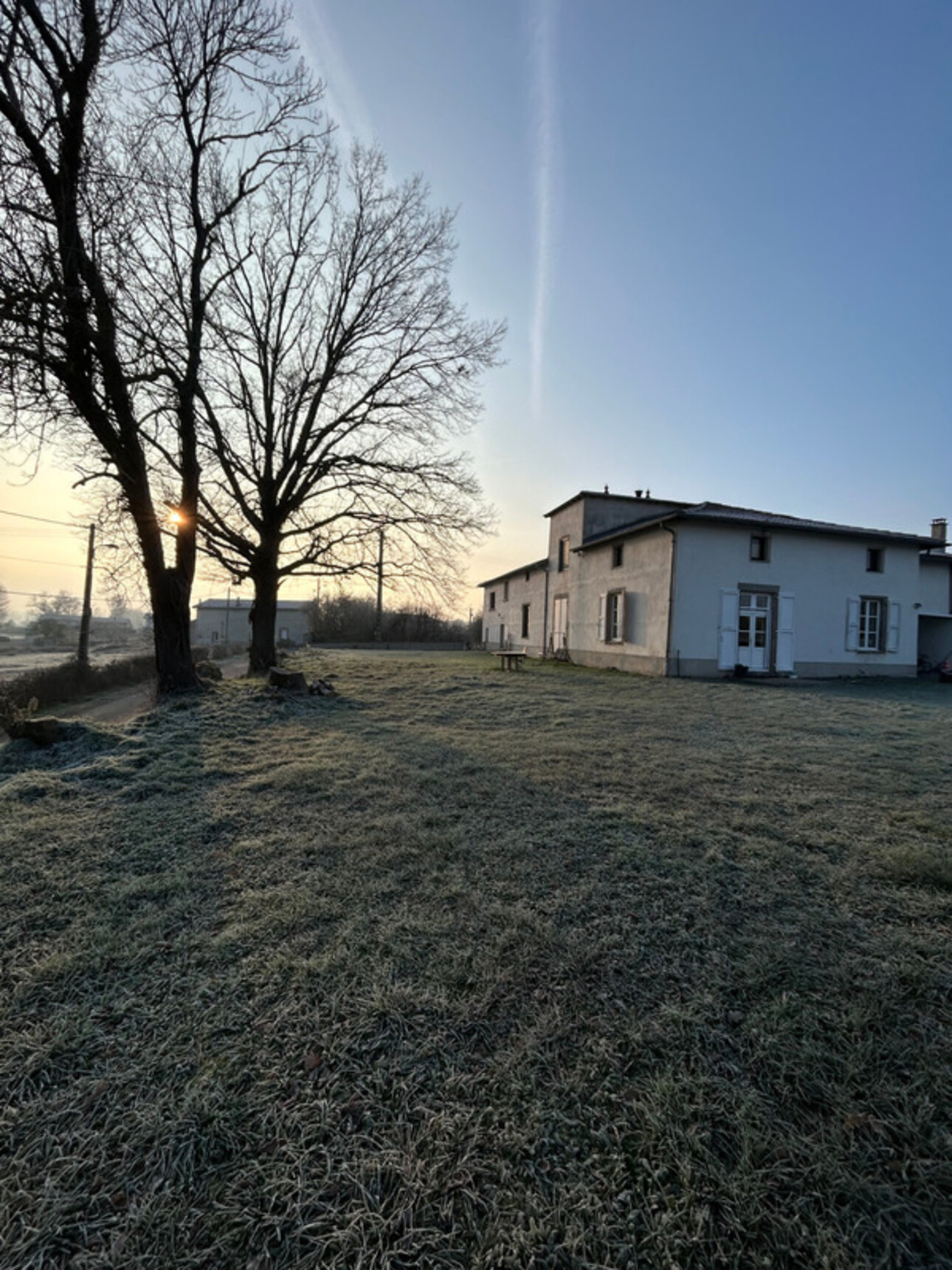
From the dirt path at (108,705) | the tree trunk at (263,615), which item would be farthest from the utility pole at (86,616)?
the tree trunk at (263,615)

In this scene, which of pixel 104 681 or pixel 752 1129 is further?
pixel 104 681

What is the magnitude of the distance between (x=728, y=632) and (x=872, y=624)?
5.83m

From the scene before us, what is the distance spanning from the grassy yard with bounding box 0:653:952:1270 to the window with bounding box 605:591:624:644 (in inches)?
530

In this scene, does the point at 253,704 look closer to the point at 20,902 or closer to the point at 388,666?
the point at 20,902

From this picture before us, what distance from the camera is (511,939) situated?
8.14 ft

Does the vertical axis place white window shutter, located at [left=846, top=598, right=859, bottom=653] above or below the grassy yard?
above

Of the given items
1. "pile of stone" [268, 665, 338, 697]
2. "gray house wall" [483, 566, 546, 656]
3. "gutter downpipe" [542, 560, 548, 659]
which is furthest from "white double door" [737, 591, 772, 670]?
"pile of stone" [268, 665, 338, 697]

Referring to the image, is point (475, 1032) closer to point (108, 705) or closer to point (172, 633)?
point (172, 633)

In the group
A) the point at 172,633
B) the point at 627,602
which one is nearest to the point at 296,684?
the point at 172,633

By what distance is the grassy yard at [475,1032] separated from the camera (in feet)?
4.41

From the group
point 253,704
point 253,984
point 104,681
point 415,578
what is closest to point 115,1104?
point 253,984

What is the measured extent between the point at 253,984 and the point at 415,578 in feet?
41.9

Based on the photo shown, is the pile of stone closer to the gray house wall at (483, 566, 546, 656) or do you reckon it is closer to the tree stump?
the tree stump

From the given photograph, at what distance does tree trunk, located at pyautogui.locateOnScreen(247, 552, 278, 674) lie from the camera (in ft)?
46.6
